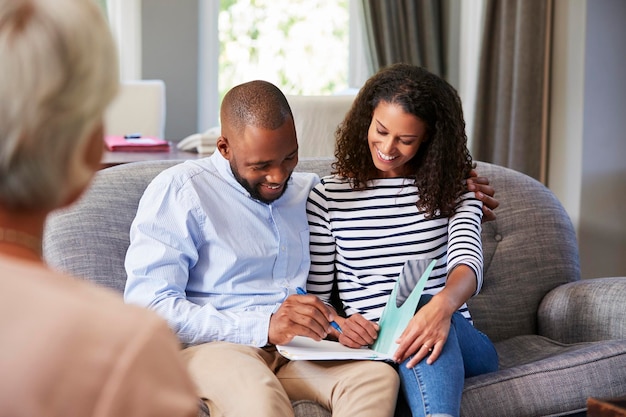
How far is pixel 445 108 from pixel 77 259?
2.98 feet

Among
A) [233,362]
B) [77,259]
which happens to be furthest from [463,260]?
[77,259]

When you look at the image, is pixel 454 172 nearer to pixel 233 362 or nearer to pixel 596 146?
pixel 233 362

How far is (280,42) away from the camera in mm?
5477

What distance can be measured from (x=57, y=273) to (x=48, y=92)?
0.46 feet

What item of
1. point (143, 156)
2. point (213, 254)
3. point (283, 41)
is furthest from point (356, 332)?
point (283, 41)

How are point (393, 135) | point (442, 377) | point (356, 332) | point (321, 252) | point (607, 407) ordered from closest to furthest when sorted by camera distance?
1. point (607, 407)
2. point (442, 377)
3. point (356, 332)
4. point (393, 135)
5. point (321, 252)

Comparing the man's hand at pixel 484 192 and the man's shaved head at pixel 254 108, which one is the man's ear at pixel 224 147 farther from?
the man's hand at pixel 484 192

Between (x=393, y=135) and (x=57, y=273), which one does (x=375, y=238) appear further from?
(x=57, y=273)

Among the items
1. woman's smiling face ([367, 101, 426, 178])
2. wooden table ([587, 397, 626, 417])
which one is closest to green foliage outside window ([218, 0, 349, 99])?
woman's smiling face ([367, 101, 426, 178])

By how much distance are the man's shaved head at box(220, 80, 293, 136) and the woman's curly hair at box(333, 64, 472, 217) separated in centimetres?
29

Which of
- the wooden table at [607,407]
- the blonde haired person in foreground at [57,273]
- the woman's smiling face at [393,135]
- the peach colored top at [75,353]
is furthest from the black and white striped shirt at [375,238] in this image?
the peach colored top at [75,353]

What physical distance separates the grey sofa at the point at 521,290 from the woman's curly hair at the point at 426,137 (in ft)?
0.94

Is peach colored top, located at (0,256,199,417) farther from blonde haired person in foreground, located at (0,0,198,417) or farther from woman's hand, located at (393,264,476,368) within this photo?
woman's hand, located at (393,264,476,368)

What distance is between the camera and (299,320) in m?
1.85
